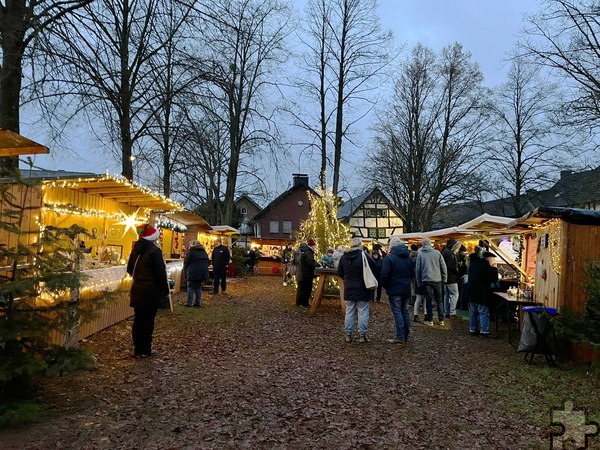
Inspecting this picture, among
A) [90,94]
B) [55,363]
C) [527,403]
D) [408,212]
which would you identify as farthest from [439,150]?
[55,363]

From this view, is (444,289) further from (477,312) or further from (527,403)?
(527,403)

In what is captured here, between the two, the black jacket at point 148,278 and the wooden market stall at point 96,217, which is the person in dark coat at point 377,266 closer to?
the wooden market stall at point 96,217

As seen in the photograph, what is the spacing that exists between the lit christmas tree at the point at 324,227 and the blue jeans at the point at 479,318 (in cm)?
681

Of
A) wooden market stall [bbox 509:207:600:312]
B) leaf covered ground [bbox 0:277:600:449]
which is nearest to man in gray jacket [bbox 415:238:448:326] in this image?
leaf covered ground [bbox 0:277:600:449]

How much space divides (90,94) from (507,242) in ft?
43.7

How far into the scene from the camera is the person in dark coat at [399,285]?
8.80m

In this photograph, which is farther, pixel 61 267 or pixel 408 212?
pixel 408 212

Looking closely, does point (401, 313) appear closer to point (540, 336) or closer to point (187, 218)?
point (540, 336)

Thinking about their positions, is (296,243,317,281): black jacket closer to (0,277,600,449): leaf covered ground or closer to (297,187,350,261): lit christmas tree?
(297,187,350,261): lit christmas tree

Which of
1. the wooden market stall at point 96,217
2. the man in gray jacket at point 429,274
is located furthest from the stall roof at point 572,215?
the wooden market stall at point 96,217

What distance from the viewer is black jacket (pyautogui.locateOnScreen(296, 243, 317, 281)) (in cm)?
1325

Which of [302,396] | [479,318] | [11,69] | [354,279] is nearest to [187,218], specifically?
[354,279]

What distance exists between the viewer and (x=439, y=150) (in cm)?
3134

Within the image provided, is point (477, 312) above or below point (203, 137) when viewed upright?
below
